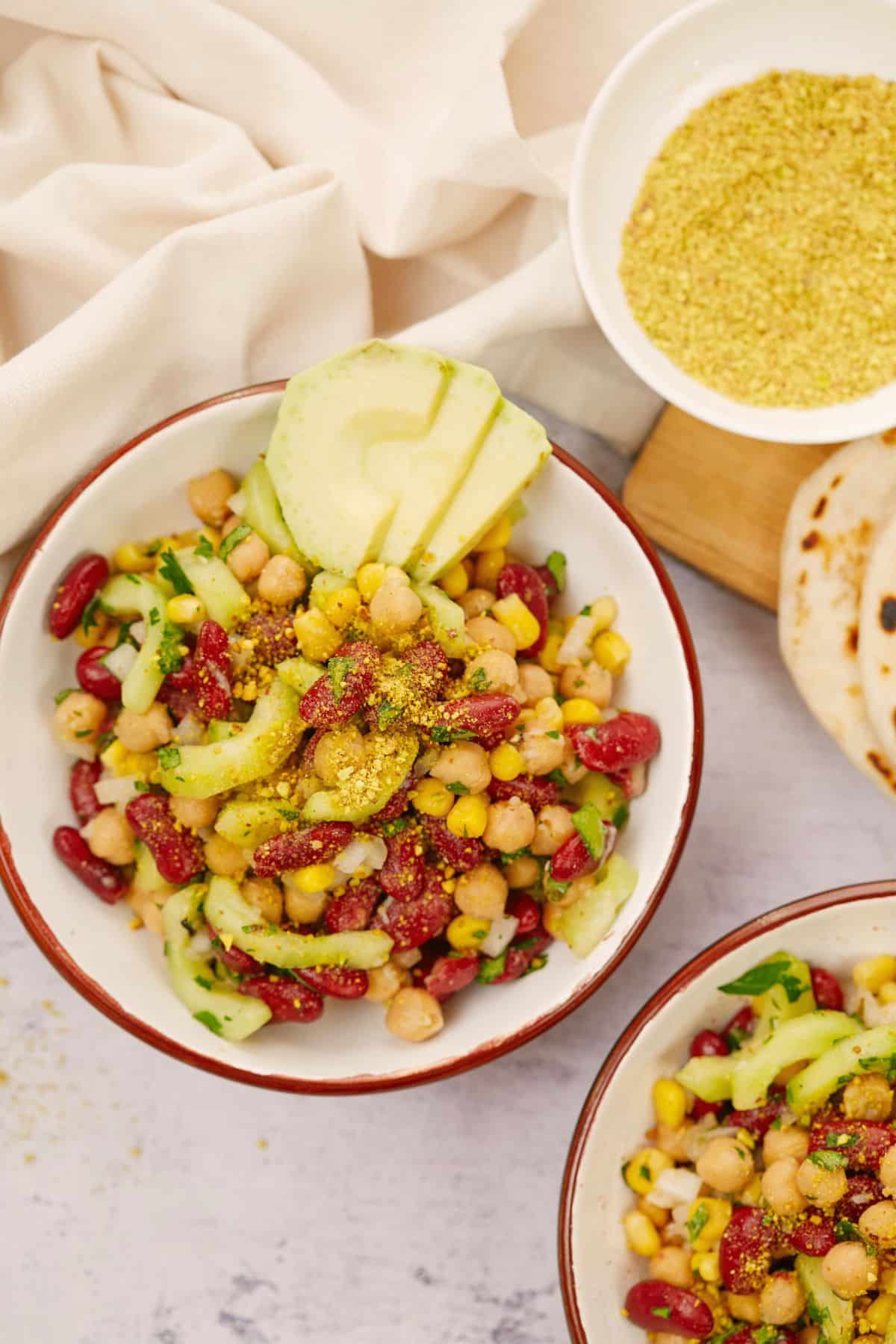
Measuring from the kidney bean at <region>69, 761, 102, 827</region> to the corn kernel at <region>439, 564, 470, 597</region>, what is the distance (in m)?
0.82

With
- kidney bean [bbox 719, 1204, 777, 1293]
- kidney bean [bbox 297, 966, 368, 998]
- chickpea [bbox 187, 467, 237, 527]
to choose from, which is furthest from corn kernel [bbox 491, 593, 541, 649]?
kidney bean [bbox 719, 1204, 777, 1293]

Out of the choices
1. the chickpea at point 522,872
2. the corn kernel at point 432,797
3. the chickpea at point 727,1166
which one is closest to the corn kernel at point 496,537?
the corn kernel at point 432,797

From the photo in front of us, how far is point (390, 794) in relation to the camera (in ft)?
7.36

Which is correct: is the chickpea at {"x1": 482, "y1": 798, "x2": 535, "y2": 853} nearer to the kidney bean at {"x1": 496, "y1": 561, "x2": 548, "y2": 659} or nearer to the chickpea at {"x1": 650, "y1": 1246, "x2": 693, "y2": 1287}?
the kidney bean at {"x1": 496, "y1": 561, "x2": 548, "y2": 659}

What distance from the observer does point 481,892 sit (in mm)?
2357

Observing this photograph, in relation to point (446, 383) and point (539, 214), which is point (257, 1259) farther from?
point (539, 214)

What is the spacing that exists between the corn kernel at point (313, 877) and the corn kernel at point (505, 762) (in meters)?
0.36

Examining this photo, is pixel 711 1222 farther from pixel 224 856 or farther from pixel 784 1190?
pixel 224 856

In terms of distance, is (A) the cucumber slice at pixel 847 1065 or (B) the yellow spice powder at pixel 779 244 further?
(B) the yellow spice powder at pixel 779 244

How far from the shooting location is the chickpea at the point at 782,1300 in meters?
2.29

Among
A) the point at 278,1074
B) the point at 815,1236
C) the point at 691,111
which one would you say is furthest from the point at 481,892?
the point at 691,111

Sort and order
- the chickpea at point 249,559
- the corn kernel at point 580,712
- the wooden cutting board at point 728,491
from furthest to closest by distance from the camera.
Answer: the wooden cutting board at point 728,491 → the corn kernel at point 580,712 → the chickpea at point 249,559

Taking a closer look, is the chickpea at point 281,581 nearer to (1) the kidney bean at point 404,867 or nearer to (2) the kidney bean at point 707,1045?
(1) the kidney bean at point 404,867

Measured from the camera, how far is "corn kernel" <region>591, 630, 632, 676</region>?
8.38 feet
